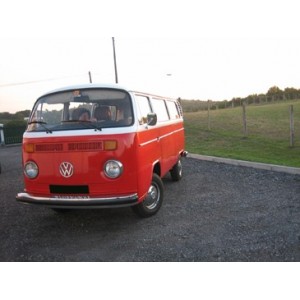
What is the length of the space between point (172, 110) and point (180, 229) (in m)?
3.83

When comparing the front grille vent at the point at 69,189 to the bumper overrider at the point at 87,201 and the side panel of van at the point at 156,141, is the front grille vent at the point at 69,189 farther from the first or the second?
the side panel of van at the point at 156,141

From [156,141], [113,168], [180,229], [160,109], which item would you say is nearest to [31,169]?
→ [113,168]

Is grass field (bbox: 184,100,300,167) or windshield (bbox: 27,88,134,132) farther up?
windshield (bbox: 27,88,134,132)

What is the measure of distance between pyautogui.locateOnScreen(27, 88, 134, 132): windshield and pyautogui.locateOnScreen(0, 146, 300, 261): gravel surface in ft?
5.38

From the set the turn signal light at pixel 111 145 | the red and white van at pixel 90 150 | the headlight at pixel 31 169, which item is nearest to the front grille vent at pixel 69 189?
the red and white van at pixel 90 150

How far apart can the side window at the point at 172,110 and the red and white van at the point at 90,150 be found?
2242mm

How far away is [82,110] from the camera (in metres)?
5.11

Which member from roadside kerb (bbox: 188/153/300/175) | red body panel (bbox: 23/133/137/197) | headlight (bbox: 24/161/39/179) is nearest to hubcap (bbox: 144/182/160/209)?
red body panel (bbox: 23/133/137/197)

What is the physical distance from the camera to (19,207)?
6.61 metres

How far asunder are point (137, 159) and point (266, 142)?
912 centimetres

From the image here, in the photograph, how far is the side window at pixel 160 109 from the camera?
6.33 m

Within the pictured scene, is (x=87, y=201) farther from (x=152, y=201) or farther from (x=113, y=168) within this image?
(x=152, y=201)

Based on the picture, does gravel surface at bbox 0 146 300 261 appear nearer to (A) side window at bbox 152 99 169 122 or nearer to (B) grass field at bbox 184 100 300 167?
(A) side window at bbox 152 99 169 122

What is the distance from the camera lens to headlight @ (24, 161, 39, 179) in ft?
16.0
